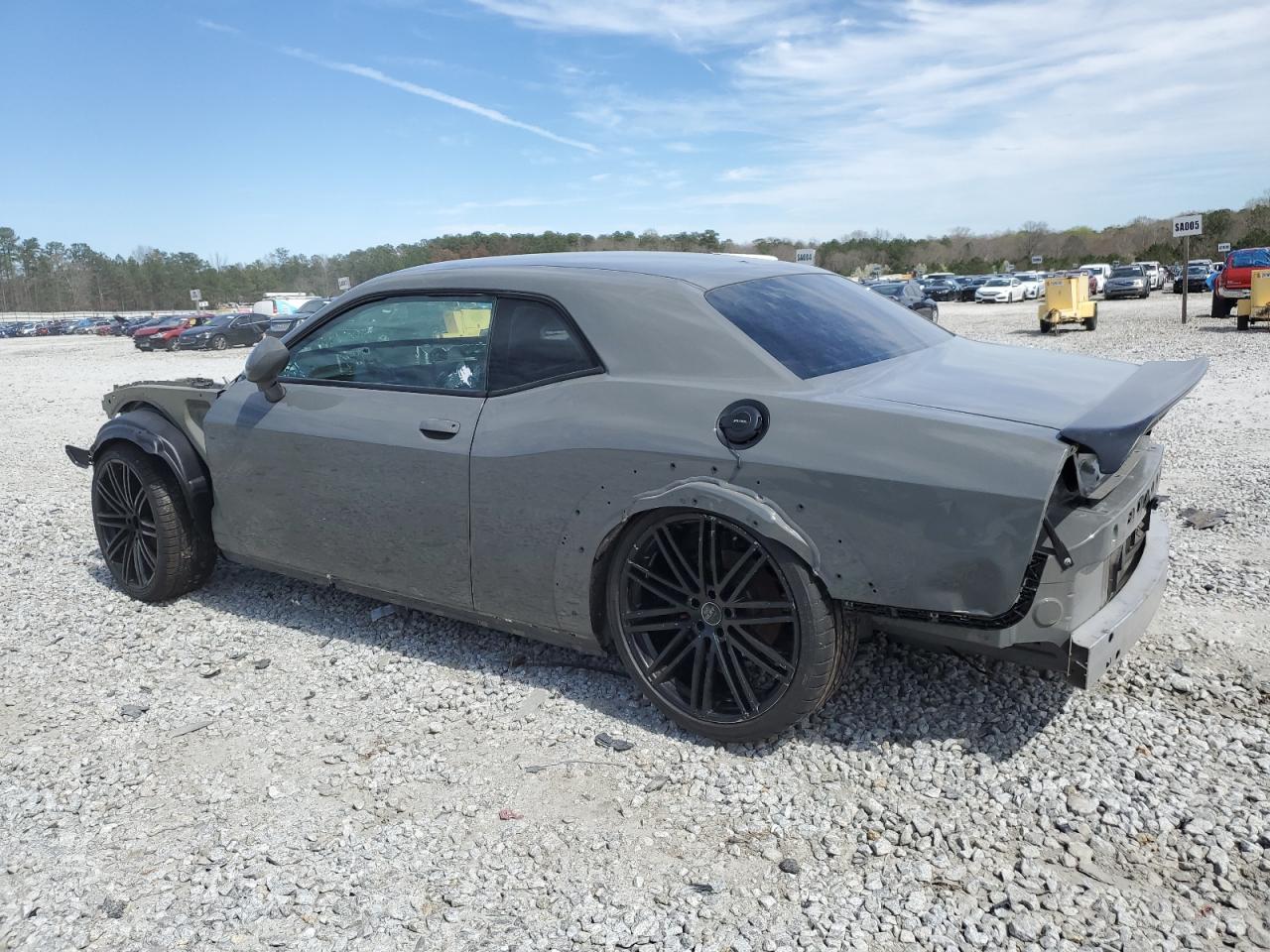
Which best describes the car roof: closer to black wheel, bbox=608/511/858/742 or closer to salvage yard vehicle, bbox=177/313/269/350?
black wheel, bbox=608/511/858/742

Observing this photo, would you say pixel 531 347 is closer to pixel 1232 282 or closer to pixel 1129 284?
pixel 1232 282

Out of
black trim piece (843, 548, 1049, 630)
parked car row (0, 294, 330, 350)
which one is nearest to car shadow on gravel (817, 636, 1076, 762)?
black trim piece (843, 548, 1049, 630)

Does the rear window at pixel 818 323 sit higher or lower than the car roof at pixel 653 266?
lower

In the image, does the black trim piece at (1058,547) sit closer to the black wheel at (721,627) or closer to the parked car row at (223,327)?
the black wheel at (721,627)

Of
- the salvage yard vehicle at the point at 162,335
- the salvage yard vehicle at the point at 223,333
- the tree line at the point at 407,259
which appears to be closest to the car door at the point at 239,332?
the salvage yard vehicle at the point at 223,333

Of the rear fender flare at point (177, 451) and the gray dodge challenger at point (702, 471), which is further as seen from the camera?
the rear fender flare at point (177, 451)

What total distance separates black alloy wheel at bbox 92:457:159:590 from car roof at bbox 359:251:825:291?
172 centimetres

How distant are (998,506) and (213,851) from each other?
240 cm

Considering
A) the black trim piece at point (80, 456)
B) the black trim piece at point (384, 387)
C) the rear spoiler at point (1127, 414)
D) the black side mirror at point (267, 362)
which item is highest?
the black side mirror at point (267, 362)

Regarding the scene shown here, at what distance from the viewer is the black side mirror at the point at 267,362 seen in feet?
12.5

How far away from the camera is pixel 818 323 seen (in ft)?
11.0

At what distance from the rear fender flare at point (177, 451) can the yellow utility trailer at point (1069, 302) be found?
22.7 meters

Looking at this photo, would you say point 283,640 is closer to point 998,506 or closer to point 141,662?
point 141,662

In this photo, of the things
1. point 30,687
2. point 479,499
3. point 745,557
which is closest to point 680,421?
point 745,557
